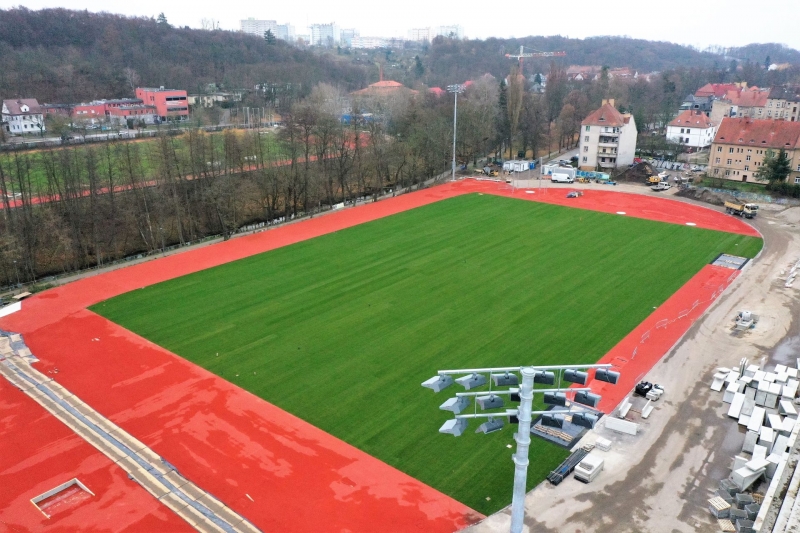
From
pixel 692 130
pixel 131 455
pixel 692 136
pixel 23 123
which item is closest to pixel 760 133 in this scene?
pixel 692 130

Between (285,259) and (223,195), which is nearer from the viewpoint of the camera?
(285,259)

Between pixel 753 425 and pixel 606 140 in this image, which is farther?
pixel 606 140

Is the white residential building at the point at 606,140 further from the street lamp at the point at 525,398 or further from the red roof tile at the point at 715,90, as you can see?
the red roof tile at the point at 715,90

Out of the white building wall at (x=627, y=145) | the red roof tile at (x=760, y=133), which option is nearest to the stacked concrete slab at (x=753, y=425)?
Result: the red roof tile at (x=760, y=133)

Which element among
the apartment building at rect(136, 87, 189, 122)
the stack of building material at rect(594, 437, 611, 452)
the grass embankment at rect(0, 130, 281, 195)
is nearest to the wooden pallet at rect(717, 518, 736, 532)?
the stack of building material at rect(594, 437, 611, 452)

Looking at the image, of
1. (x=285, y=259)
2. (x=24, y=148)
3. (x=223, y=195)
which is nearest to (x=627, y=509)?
(x=285, y=259)

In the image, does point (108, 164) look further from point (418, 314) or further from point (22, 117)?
point (22, 117)

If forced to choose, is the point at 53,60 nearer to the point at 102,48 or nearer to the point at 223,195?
the point at 102,48
